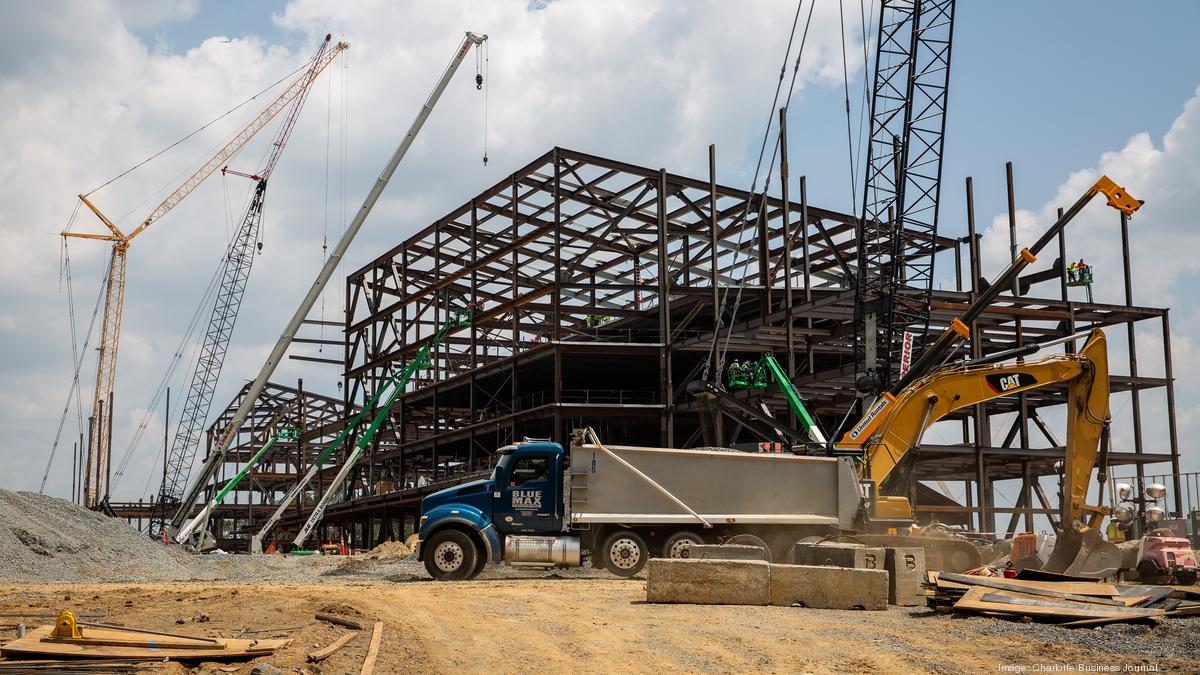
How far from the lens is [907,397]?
25250 mm

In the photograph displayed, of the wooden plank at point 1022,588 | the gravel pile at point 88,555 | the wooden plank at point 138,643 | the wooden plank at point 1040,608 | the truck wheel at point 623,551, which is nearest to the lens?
the wooden plank at point 138,643

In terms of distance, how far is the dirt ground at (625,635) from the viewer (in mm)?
11461

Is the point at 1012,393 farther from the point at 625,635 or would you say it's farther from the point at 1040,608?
the point at 625,635

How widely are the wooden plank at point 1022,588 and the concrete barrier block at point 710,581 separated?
2554 millimetres

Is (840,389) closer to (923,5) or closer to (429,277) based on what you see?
(923,5)

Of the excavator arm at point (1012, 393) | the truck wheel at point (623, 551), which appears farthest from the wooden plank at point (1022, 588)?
the truck wheel at point (623, 551)

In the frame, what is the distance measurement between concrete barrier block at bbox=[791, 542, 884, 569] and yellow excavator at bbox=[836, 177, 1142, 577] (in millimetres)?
4600

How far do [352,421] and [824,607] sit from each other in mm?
46753

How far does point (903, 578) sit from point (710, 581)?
120 inches

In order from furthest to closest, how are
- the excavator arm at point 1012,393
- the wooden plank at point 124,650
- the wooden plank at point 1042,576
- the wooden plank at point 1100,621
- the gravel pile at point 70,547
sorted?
1. the gravel pile at point 70,547
2. the excavator arm at point 1012,393
3. the wooden plank at point 1042,576
4. the wooden plank at point 1100,621
5. the wooden plank at point 124,650

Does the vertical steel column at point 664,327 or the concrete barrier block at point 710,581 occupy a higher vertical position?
the vertical steel column at point 664,327

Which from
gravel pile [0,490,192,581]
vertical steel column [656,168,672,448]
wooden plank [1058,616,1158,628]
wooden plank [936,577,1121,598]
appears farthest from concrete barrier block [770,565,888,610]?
vertical steel column [656,168,672,448]

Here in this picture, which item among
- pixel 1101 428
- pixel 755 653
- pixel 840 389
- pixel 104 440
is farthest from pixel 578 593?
pixel 104 440

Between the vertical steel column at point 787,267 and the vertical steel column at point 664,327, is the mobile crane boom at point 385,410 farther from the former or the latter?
the vertical steel column at point 787,267
